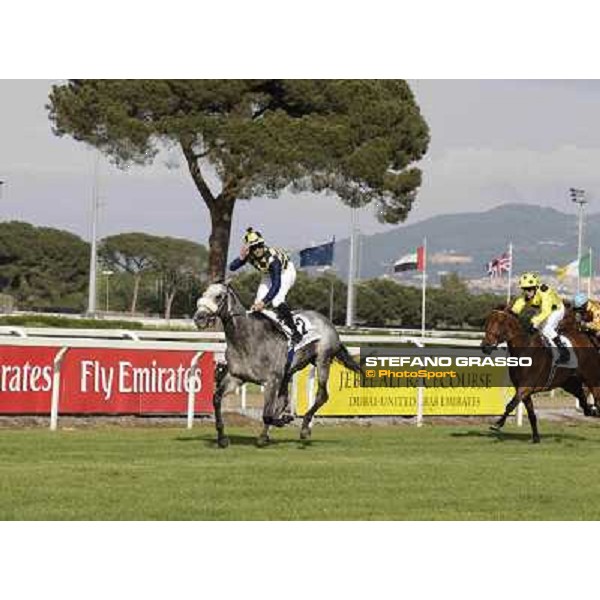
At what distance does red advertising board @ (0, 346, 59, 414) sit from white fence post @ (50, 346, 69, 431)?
0.19 metres

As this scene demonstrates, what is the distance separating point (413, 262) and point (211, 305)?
38.6m

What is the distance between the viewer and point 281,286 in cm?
1268

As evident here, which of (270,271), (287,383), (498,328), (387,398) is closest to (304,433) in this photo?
(287,383)

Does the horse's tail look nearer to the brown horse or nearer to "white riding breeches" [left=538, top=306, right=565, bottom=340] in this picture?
the brown horse

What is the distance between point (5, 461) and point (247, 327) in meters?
2.80

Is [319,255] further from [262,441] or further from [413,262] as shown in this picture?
[262,441]

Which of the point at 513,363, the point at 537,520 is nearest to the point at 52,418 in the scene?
the point at 513,363

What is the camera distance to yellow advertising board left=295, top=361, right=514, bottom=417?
659 inches

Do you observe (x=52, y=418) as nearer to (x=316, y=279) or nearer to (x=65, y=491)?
(x=65, y=491)

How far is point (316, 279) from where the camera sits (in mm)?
64000

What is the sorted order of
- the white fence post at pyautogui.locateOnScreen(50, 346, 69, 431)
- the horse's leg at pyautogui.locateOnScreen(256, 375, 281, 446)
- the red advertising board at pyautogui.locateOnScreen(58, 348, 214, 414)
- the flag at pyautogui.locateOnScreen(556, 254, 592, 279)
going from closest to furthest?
1. the horse's leg at pyautogui.locateOnScreen(256, 375, 281, 446)
2. the white fence post at pyautogui.locateOnScreen(50, 346, 69, 431)
3. the red advertising board at pyautogui.locateOnScreen(58, 348, 214, 414)
4. the flag at pyautogui.locateOnScreen(556, 254, 592, 279)

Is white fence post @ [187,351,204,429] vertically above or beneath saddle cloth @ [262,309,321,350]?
beneath

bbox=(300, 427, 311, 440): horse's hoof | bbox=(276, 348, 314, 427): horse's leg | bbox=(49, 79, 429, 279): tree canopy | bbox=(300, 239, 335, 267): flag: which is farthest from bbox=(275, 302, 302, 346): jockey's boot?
bbox=(300, 239, 335, 267): flag

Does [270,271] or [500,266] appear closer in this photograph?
[270,271]
